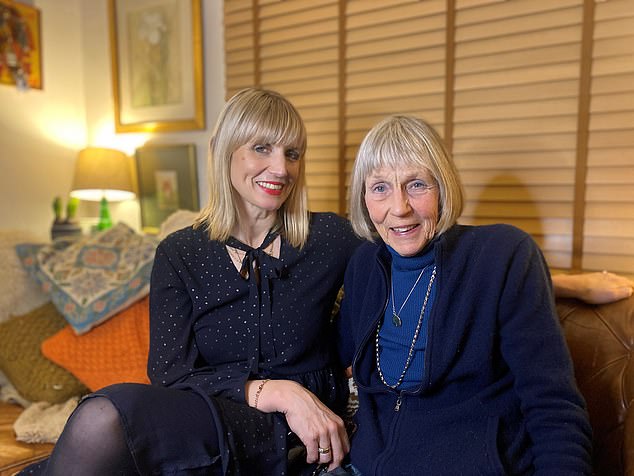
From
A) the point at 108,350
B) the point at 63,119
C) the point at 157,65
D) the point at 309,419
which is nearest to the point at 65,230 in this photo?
the point at 63,119

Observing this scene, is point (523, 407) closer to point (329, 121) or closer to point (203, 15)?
point (329, 121)

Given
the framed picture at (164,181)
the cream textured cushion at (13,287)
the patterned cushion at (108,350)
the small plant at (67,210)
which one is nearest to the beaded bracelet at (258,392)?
the patterned cushion at (108,350)

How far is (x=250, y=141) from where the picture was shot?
1396mm

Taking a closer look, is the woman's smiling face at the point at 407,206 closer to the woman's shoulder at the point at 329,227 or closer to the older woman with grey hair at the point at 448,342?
the older woman with grey hair at the point at 448,342

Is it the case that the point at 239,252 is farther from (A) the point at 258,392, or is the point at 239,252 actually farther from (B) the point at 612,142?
(B) the point at 612,142

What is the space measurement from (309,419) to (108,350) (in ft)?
3.11

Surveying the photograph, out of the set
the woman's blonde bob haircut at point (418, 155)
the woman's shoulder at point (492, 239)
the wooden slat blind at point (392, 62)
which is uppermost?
the wooden slat blind at point (392, 62)

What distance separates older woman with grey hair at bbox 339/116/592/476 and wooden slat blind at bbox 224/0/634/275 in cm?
71

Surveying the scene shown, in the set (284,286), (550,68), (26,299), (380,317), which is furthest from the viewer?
(26,299)

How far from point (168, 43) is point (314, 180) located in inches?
40.9

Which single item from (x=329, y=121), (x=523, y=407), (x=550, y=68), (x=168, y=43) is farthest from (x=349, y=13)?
(x=523, y=407)

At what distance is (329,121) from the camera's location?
219cm

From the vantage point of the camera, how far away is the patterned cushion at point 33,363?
6.16 feet

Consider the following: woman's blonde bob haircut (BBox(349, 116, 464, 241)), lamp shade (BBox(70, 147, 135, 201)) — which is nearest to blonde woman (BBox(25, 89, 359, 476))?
woman's blonde bob haircut (BBox(349, 116, 464, 241))
